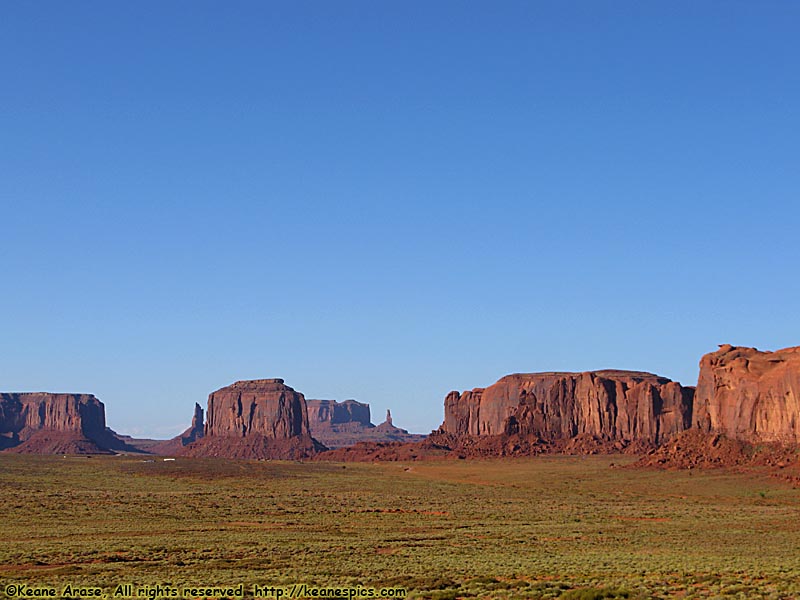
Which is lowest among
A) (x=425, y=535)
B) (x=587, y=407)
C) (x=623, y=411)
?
(x=425, y=535)

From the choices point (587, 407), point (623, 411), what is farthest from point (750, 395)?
point (587, 407)

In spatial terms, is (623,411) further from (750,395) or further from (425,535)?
(425,535)

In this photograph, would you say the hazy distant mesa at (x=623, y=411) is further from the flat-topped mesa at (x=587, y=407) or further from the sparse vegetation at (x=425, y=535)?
the sparse vegetation at (x=425, y=535)

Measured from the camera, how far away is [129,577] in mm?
30234

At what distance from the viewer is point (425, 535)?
46969 mm

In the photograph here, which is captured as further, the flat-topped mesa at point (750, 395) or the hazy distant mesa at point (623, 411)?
the hazy distant mesa at point (623, 411)

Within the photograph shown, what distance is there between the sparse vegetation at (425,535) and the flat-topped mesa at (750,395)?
30.4 feet

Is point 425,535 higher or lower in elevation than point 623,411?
lower

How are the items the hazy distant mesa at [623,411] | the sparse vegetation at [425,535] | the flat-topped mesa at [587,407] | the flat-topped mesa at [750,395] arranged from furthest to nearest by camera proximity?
the flat-topped mesa at [587,407]
the hazy distant mesa at [623,411]
the flat-topped mesa at [750,395]
the sparse vegetation at [425,535]

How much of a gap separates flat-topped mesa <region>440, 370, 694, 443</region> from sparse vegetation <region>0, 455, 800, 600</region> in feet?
200

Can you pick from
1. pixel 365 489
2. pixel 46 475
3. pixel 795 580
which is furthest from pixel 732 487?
pixel 46 475

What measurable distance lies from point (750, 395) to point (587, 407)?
68.6 m

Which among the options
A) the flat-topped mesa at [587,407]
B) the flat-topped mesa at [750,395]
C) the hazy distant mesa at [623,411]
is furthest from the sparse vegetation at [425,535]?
the flat-topped mesa at [587,407]

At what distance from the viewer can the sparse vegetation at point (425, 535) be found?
29656 millimetres
